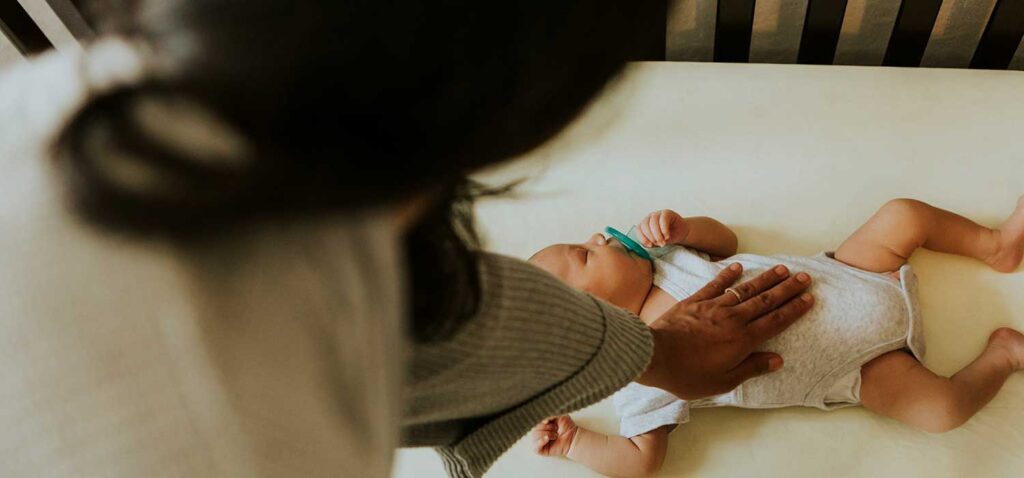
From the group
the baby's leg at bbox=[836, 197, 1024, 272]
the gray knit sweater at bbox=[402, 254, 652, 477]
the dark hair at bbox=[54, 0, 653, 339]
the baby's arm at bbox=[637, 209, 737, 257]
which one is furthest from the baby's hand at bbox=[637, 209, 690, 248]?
the dark hair at bbox=[54, 0, 653, 339]

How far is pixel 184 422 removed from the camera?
374 mm

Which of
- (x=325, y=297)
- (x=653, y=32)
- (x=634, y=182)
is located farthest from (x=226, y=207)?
(x=634, y=182)

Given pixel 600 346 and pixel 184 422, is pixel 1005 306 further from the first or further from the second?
pixel 184 422

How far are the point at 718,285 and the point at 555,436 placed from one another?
0.85 ft

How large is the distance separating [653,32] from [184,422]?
0.29m

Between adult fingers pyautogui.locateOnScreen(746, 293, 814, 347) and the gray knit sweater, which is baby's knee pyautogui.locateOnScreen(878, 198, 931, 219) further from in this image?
the gray knit sweater

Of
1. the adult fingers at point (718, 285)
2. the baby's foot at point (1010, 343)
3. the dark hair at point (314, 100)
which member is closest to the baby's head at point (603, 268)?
the adult fingers at point (718, 285)

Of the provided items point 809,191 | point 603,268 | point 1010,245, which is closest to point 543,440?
point 603,268

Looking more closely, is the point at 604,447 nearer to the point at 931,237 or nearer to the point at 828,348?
the point at 828,348

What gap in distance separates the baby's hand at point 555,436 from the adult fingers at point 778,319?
0.23 metres

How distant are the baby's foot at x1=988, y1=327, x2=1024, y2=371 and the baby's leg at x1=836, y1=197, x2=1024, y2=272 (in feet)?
0.32

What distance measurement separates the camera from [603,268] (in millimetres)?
1035

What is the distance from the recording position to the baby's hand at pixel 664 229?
104cm

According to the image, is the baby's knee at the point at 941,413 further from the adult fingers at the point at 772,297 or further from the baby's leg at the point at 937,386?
the adult fingers at the point at 772,297
